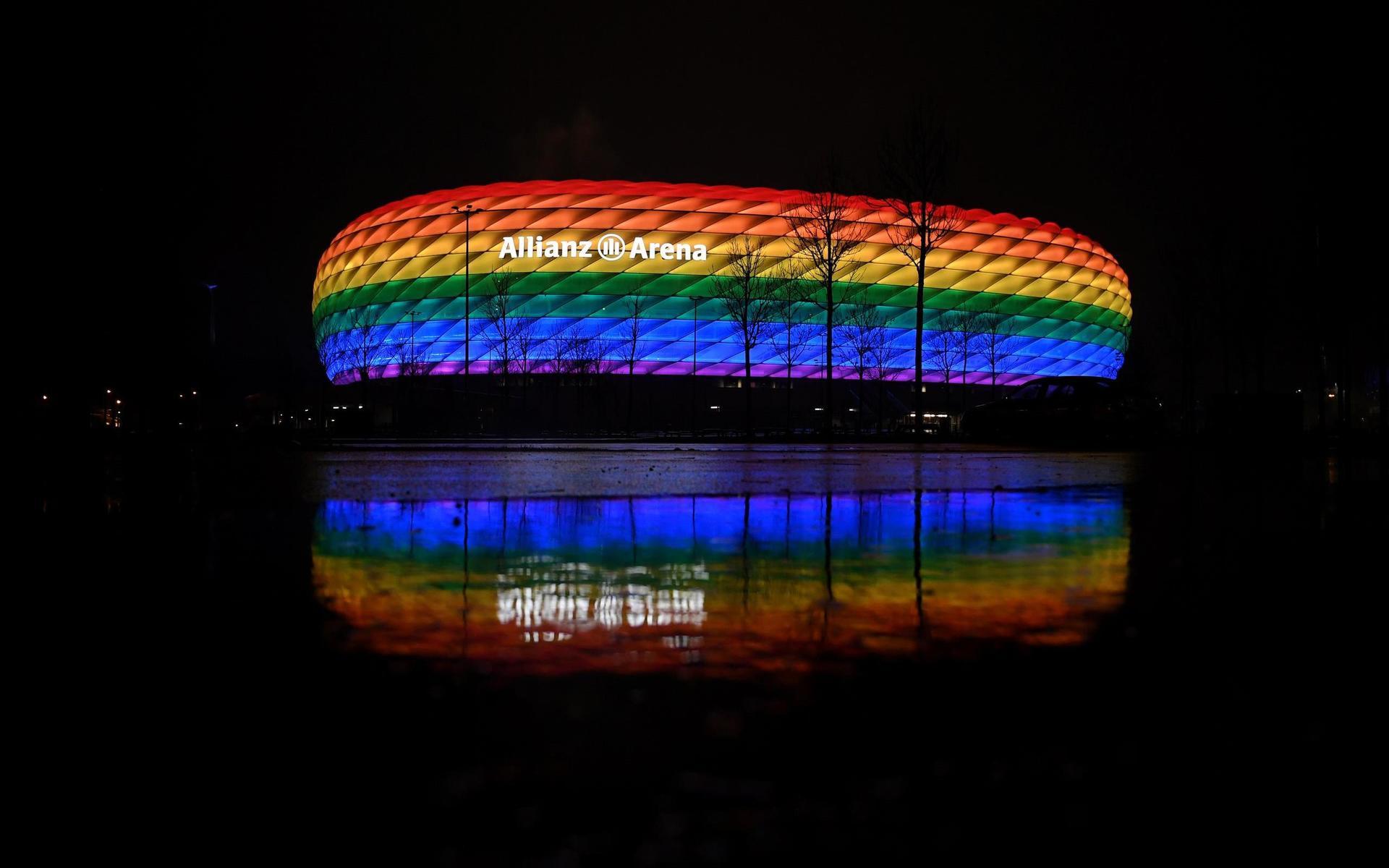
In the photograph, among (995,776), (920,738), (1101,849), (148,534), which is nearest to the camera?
(1101,849)

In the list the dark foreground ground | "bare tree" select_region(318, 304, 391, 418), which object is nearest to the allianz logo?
"bare tree" select_region(318, 304, 391, 418)

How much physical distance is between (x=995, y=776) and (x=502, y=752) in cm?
83

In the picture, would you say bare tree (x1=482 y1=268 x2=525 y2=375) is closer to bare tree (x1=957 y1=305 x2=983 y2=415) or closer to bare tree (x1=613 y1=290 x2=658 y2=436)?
bare tree (x1=613 y1=290 x2=658 y2=436)

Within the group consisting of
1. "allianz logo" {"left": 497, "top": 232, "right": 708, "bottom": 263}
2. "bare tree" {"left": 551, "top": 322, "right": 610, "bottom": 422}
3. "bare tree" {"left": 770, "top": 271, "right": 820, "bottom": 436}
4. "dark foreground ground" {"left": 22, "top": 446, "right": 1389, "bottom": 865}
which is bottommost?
"dark foreground ground" {"left": 22, "top": 446, "right": 1389, "bottom": 865}

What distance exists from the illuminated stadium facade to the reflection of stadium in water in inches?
1890

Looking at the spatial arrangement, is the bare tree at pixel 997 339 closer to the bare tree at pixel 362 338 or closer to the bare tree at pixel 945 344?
the bare tree at pixel 945 344

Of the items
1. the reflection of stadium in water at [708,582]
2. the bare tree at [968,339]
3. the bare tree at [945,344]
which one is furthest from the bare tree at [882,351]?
the reflection of stadium in water at [708,582]

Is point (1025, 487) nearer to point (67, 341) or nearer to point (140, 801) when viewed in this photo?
point (140, 801)

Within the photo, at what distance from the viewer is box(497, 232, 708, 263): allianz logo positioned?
188ft

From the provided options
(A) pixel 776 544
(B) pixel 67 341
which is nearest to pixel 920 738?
(A) pixel 776 544

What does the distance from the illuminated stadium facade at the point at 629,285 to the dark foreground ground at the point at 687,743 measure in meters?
50.9

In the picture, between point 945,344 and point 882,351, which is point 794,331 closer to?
point 882,351

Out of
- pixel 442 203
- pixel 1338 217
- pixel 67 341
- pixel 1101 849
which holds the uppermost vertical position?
pixel 442 203

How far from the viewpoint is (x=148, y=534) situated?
205 inches
